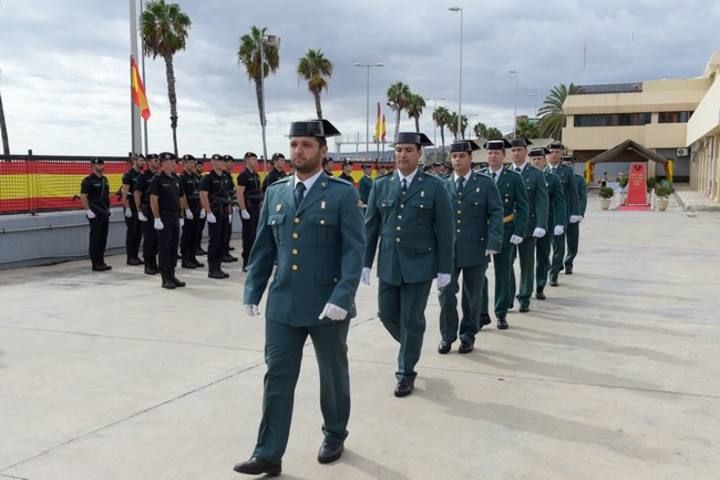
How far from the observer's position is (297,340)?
Result: 3852 mm

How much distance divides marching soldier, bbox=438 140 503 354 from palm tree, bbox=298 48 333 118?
43.6 metres

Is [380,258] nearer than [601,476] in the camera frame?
No

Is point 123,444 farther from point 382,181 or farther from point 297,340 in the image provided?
point 382,181

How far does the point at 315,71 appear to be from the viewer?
164 ft

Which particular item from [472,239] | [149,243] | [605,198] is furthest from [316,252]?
[605,198]

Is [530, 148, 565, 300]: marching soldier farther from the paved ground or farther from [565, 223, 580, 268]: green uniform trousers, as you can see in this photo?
[565, 223, 580, 268]: green uniform trousers

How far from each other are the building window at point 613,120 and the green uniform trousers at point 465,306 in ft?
197

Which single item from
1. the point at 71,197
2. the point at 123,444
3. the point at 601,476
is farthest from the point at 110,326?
the point at 71,197

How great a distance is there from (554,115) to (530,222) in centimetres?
7705

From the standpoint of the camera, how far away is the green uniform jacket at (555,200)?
31.9 feet

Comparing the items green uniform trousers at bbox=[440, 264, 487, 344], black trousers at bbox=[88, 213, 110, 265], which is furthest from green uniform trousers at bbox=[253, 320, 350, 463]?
black trousers at bbox=[88, 213, 110, 265]

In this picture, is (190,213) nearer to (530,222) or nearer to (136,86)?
(136,86)

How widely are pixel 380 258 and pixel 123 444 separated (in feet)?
7.48

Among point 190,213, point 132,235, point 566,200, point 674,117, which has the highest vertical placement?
point 674,117
